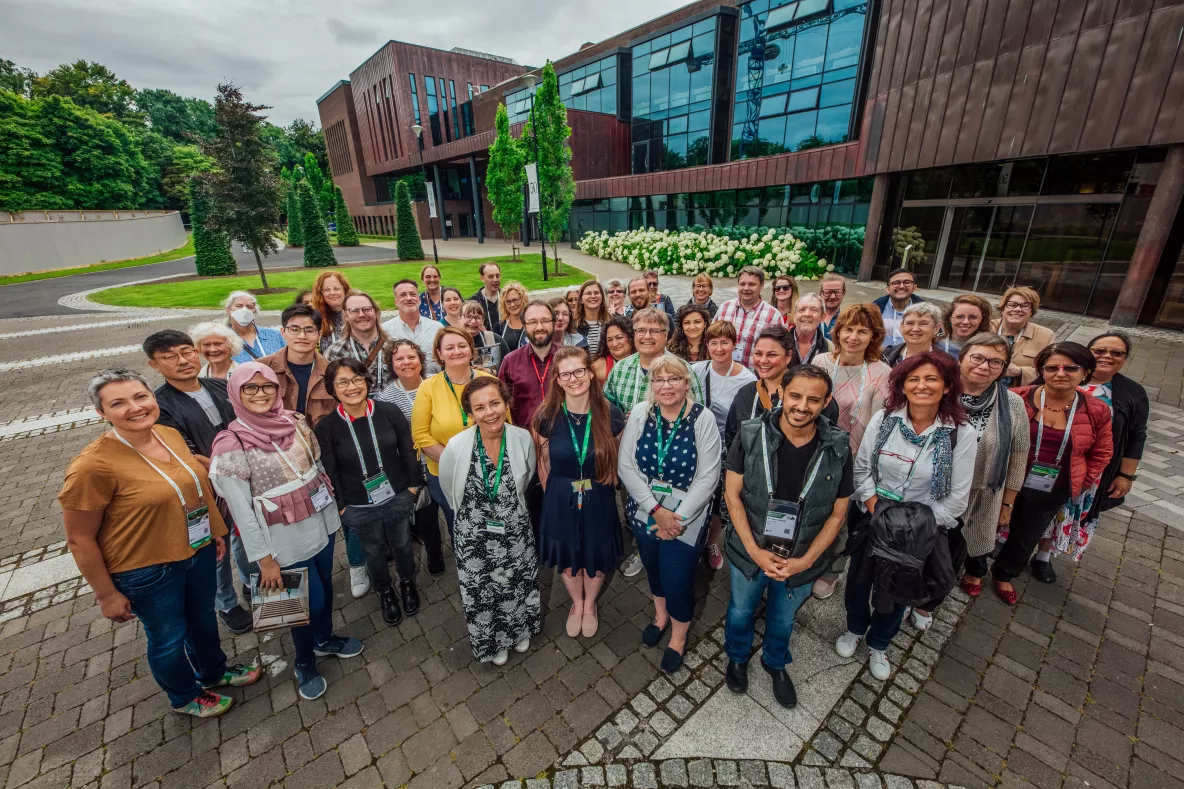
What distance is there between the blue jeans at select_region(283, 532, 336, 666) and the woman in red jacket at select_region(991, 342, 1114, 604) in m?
5.04

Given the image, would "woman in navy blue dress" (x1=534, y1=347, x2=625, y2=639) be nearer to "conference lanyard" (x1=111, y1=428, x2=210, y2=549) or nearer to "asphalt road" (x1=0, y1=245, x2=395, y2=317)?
"conference lanyard" (x1=111, y1=428, x2=210, y2=549)

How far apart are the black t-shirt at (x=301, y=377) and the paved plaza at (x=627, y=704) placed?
1659mm

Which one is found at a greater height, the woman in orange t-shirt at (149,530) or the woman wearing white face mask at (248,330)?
the woman wearing white face mask at (248,330)

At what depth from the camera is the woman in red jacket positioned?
10.8ft

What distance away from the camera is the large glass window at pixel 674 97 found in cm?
2445

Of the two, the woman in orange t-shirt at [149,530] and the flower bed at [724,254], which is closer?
the woman in orange t-shirt at [149,530]

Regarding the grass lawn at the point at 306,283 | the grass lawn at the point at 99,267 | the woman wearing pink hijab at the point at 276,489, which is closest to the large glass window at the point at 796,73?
the grass lawn at the point at 306,283

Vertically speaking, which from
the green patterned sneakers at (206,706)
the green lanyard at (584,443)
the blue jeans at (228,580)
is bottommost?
the green patterned sneakers at (206,706)

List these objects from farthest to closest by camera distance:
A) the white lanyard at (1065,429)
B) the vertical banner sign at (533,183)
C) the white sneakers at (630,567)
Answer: the vertical banner sign at (533,183), the white sneakers at (630,567), the white lanyard at (1065,429)

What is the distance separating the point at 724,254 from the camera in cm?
1927

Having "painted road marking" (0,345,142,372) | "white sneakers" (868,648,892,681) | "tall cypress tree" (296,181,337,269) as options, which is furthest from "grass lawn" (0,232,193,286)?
"white sneakers" (868,648,892,681)

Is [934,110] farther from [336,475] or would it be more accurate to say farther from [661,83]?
[336,475]

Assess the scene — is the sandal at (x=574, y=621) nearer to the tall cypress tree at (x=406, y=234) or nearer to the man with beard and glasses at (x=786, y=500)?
the man with beard and glasses at (x=786, y=500)

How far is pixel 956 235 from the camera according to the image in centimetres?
1562
